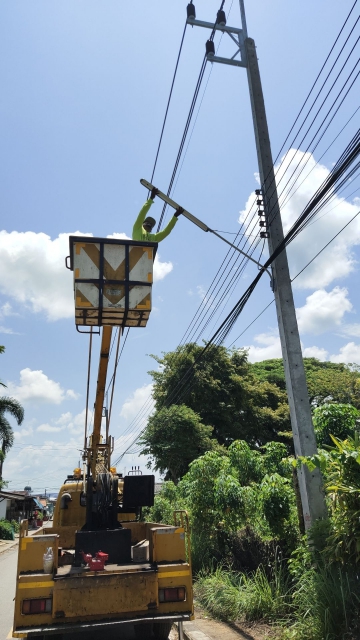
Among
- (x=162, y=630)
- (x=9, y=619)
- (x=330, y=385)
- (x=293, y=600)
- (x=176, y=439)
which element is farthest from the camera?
(x=330, y=385)

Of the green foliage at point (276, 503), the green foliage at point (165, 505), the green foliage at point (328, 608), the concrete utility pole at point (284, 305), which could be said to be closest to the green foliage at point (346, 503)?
the green foliage at point (328, 608)

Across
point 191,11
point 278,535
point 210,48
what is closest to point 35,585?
point 278,535

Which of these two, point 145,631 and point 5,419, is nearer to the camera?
point 145,631

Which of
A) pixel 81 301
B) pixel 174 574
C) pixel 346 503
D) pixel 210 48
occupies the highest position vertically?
pixel 210 48

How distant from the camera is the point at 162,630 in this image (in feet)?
20.2

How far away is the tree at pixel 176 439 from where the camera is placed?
23.6 m

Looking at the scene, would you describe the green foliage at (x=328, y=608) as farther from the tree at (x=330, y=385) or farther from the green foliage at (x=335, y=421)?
the tree at (x=330, y=385)

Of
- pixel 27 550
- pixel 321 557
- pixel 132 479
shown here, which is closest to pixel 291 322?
pixel 321 557

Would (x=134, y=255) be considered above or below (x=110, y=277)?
above

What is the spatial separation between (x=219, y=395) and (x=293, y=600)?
21170mm

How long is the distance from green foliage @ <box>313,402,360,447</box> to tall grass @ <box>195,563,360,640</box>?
2.16m

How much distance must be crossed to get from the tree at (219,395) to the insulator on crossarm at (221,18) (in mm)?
18736

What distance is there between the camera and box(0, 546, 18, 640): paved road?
7.38 m

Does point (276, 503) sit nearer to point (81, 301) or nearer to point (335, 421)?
point (335, 421)
